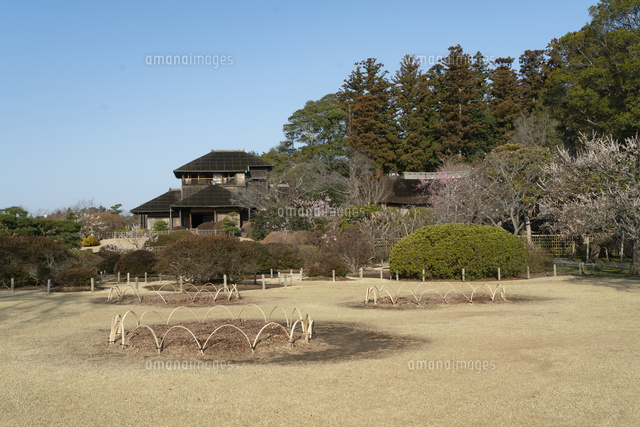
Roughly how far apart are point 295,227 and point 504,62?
1418 inches

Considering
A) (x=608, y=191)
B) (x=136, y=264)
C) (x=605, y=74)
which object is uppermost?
(x=605, y=74)

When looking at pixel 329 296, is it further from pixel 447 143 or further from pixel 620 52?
pixel 447 143

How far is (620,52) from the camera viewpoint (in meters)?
30.6

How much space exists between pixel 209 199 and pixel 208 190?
6.66 feet

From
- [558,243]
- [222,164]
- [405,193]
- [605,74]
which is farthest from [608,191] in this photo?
[222,164]

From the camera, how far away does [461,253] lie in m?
Result: 20.4

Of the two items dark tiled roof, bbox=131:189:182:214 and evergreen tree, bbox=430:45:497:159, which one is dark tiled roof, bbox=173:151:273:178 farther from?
evergreen tree, bbox=430:45:497:159

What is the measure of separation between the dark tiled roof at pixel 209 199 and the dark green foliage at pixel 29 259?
27.0 m

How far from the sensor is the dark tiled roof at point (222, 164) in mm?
53938

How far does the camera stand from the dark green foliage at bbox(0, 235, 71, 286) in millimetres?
19641

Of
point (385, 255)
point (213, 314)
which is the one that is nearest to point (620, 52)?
point (385, 255)

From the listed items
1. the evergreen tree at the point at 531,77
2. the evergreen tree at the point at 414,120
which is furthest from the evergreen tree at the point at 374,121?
the evergreen tree at the point at 531,77

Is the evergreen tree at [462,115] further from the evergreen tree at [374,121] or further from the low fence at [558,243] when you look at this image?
the low fence at [558,243]

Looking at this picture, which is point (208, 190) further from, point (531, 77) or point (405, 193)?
point (531, 77)
